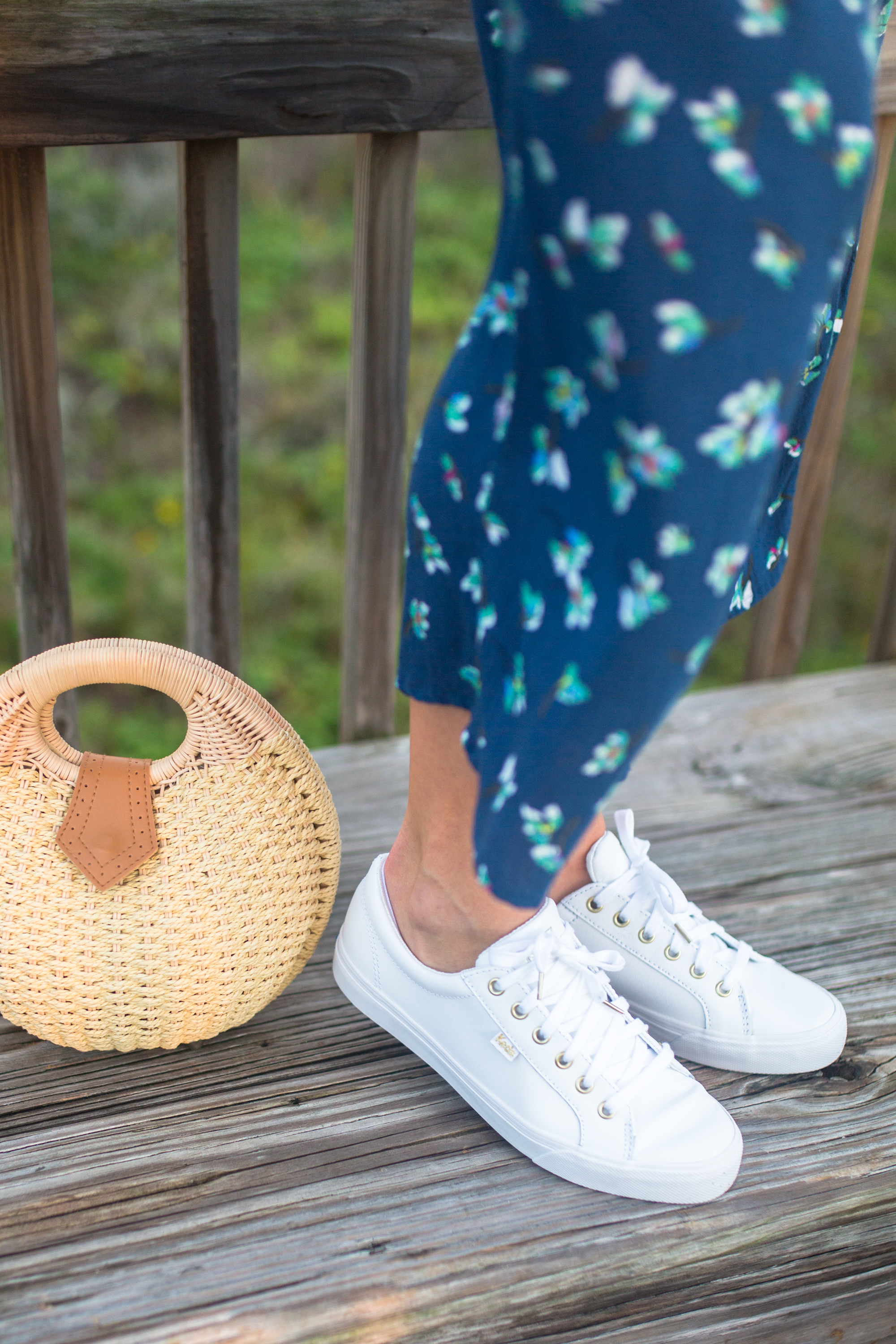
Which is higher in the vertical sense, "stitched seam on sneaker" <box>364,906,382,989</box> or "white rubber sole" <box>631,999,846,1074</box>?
"stitched seam on sneaker" <box>364,906,382,989</box>

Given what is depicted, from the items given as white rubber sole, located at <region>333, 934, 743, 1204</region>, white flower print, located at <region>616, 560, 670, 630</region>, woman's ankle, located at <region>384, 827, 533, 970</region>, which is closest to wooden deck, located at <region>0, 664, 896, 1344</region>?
white rubber sole, located at <region>333, 934, 743, 1204</region>

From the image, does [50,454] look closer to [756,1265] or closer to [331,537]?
[756,1265]

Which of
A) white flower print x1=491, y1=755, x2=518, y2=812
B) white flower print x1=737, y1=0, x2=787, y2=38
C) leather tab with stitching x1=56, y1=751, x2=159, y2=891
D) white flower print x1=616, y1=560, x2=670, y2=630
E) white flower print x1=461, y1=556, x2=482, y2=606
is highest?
white flower print x1=737, y1=0, x2=787, y2=38

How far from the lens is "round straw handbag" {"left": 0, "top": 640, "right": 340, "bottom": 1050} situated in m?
0.81

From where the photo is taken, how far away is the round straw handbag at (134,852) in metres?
0.81

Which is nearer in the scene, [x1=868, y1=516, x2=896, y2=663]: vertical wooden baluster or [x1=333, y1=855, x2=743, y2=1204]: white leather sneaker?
[x1=333, y1=855, x2=743, y2=1204]: white leather sneaker

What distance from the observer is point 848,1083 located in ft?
2.99

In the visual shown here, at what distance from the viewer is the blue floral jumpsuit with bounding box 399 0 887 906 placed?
522 millimetres

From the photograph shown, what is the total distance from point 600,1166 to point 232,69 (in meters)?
1.01

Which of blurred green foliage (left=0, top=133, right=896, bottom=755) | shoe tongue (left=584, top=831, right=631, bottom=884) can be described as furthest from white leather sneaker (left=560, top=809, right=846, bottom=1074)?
blurred green foliage (left=0, top=133, right=896, bottom=755)

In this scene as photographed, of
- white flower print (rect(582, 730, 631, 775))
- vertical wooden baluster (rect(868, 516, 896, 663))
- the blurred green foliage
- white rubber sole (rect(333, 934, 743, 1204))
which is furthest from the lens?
the blurred green foliage

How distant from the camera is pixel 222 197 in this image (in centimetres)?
104

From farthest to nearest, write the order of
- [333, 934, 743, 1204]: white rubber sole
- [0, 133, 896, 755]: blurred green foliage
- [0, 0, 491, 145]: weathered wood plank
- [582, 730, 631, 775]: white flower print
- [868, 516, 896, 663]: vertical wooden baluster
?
[0, 133, 896, 755]: blurred green foliage, [868, 516, 896, 663]: vertical wooden baluster, [0, 0, 491, 145]: weathered wood plank, [333, 934, 743, 1204]: white rubber sole, [582, 730, 631, 775]: white flower print

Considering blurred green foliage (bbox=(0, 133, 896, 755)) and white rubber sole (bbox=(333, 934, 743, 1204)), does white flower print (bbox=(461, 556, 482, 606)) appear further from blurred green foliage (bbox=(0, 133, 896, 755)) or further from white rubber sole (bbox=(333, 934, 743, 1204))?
blurred green foliage (bbox=(0, 133, 896, 755))
